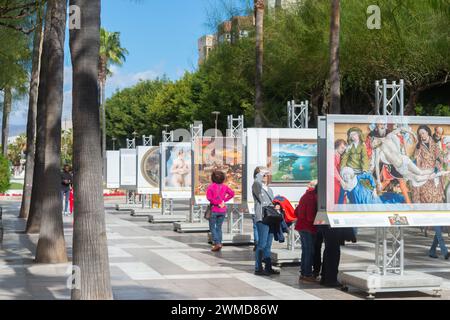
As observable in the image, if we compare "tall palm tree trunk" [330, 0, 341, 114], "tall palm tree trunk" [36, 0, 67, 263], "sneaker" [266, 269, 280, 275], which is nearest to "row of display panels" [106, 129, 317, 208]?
"tall palm tree trunk" [330, 0, 341, 114]

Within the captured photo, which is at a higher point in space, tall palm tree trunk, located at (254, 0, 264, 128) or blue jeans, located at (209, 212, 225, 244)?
tall palm tree trunk, located at (254, 0, 264, 128)

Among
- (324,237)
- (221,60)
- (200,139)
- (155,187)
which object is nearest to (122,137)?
(221,60)

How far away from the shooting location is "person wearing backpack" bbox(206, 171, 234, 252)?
55.1ft

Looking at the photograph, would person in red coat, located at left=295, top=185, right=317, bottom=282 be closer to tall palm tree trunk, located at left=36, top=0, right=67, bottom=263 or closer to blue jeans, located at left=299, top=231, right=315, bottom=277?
blue jeans, located at left=299, top=231, right=315, bottom=277

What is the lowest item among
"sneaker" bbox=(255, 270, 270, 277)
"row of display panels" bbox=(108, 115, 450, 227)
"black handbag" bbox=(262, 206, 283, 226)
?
"sneaker" bbox=(255, 270, 270, 277)

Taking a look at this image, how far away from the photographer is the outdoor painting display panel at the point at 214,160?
805 inches

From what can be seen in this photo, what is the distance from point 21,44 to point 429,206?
17231mm

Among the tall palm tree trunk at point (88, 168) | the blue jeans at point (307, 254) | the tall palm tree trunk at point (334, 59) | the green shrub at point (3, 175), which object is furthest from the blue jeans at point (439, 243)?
the green shrub at point (3, 175)

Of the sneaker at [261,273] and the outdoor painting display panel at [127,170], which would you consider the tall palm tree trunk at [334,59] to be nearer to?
the sneaker at [261,273]

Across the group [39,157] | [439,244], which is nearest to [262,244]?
[439,244]

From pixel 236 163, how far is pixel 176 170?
536 cm

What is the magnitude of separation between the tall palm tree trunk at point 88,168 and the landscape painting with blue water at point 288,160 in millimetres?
7833

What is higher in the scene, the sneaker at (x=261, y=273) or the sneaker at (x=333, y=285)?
the sneaker at (x=261, y=273)

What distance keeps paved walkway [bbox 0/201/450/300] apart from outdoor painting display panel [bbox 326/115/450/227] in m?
1.16
